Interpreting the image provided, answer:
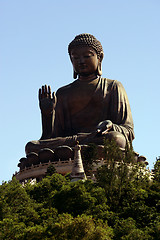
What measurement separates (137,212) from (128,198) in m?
A: 1.17

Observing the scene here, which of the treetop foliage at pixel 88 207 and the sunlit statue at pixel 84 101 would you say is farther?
the sunlit statue at pixel 84 101

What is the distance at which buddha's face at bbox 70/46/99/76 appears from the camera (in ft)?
122

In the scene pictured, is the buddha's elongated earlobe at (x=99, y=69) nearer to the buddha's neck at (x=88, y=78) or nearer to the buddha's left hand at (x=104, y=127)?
the buddha's neck at (x=88, y=78)

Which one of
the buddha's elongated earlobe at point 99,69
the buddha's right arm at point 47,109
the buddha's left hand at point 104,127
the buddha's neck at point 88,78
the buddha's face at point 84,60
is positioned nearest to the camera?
the buddha's left hand at point 104,127

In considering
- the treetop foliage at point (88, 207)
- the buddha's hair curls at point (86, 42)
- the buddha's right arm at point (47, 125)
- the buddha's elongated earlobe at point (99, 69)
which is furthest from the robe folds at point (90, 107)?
the treetop foliage at point (88, 207)

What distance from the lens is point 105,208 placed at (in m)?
22.2

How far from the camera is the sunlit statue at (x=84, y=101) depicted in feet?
117

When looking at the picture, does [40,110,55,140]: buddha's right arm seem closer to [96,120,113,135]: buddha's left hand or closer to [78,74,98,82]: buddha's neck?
[78,74,98,82]: buddha's neck

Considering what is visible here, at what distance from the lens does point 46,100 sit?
116 ft

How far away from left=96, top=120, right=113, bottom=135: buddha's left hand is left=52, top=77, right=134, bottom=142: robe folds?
1.95 meters

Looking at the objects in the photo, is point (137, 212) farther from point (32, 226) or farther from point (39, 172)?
point (39, 172)

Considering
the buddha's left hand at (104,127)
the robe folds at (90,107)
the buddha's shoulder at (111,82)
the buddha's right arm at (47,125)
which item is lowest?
the buddha's left hand at (104,127)

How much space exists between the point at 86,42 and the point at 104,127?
19.3ft

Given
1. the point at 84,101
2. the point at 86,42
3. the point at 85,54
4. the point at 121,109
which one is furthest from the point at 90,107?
the point at 86,42
